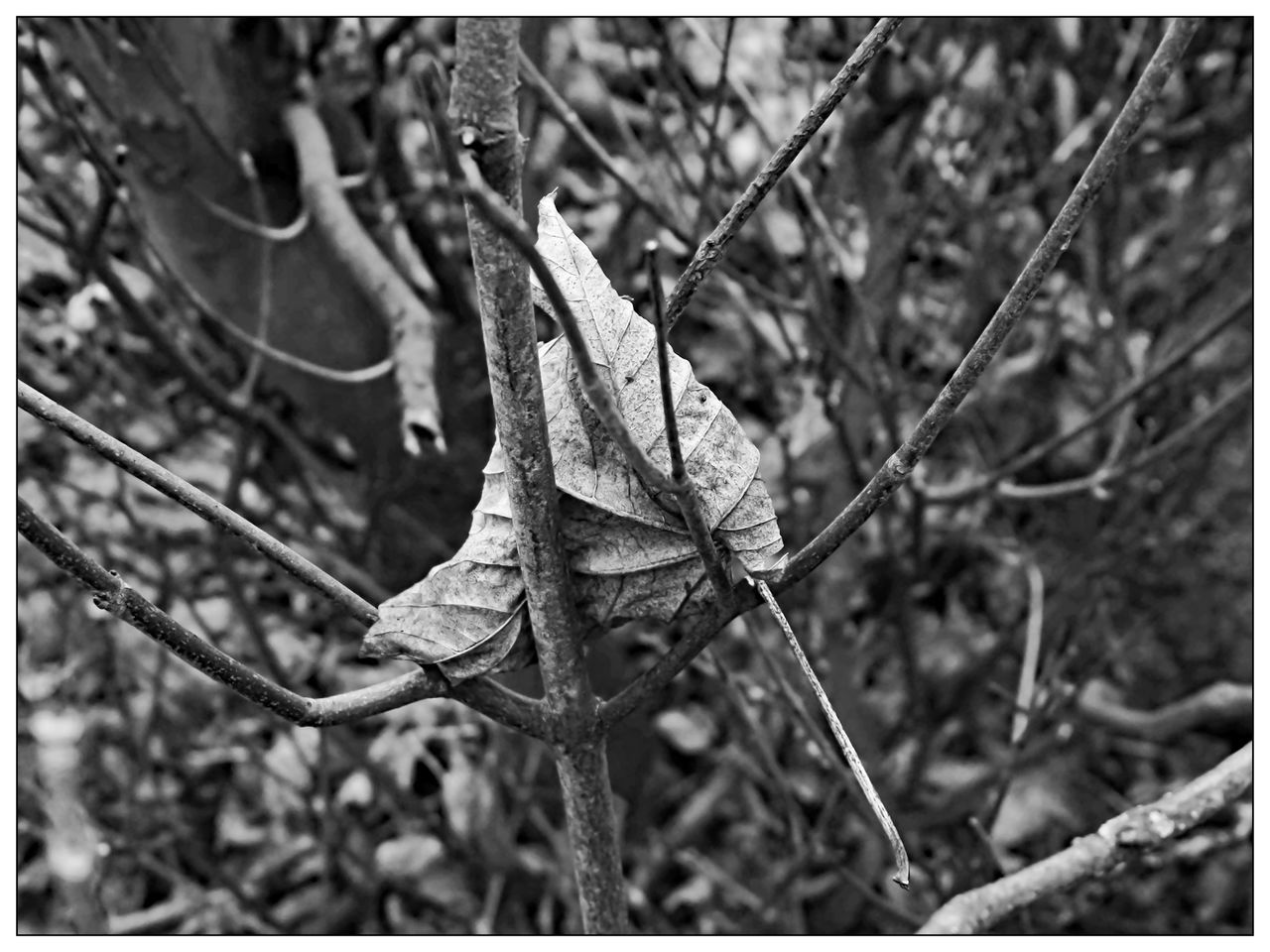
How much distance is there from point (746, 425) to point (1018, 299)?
1.42 meters

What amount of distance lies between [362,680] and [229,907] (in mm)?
446

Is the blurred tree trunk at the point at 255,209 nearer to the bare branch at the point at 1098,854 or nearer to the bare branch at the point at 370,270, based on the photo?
the bare branch at the point at 370,270

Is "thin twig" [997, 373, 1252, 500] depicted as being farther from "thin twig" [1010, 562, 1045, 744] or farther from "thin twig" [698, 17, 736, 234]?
"thin twig" [698, 17, 736, 234]

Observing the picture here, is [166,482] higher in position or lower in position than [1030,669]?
lower

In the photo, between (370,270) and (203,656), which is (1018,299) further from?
(370,270)

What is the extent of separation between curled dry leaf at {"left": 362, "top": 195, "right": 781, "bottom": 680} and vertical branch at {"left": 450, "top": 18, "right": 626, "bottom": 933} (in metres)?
0.02

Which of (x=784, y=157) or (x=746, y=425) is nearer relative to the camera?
(x=784, y=157)

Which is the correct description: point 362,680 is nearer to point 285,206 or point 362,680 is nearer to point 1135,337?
point 285,206

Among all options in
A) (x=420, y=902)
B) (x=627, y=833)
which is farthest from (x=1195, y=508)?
(x=420, y=902)

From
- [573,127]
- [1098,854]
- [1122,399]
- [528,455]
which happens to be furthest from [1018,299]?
[1122,399]

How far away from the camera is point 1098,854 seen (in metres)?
0.67

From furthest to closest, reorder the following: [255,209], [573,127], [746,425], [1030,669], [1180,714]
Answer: [746,425]
[1180,714]
[255,209]
[1030,669]
[573,127]

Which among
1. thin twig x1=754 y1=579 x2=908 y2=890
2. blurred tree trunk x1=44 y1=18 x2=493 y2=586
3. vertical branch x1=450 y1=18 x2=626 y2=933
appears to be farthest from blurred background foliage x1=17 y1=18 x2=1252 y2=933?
thin twig x1=754 y1=579 x2=908 y2=890

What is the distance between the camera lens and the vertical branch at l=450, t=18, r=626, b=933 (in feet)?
1.33
